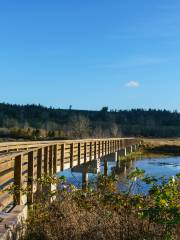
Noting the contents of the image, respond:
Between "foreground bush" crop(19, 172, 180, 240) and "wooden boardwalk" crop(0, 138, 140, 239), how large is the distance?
579mm

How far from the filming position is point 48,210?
795cm

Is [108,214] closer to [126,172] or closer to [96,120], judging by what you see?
[126,172]

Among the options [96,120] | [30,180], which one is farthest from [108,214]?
[96,120]

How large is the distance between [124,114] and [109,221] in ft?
632

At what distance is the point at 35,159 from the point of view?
520 inches

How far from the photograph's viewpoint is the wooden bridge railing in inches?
328

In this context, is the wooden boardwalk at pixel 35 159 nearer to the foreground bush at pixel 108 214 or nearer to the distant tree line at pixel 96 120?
the foreground bush at pixel 108 214

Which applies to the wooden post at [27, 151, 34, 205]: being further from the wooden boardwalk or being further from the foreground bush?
the foreground bush

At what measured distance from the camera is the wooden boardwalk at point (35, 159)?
832 cm

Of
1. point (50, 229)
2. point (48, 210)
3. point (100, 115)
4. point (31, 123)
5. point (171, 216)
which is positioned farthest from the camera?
point (100, 115)

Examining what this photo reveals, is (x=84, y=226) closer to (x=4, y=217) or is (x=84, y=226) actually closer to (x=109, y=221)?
(x=109, y=221)

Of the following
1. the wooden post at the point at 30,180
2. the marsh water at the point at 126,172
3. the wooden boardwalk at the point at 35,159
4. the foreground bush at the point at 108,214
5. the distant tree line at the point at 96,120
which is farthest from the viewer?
the distant tree line at the point at 96,120

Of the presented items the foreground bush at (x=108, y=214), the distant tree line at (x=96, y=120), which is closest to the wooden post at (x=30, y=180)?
the foreground bush at (x=108, y=214)

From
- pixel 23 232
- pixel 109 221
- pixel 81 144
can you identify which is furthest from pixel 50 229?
pixel 81 144
